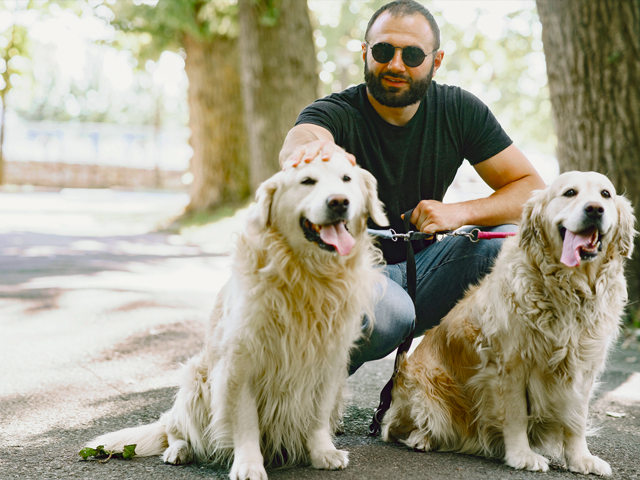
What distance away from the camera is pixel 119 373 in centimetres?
400

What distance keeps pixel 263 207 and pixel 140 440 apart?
1233 mm

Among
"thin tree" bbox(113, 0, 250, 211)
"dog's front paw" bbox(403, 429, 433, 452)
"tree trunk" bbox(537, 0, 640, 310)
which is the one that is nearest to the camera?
"dog's front paw" bbox(403, 429, 433, 452)

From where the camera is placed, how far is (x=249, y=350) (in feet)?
7.72

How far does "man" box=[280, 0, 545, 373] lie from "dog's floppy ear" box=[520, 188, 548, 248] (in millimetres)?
499

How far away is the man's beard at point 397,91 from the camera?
3.30 m

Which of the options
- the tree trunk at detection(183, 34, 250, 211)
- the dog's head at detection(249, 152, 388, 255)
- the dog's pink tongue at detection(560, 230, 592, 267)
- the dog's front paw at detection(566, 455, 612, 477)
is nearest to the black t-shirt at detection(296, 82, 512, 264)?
the dog's head at detection(249, 152, 388, 255)

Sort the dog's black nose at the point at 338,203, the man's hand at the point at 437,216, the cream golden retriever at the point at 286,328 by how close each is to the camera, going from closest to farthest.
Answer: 1. the dog's black nose at the point at 338,203
2. the cream golden retriever at the point at 286,328
3. the man's hand at the point at 437,216

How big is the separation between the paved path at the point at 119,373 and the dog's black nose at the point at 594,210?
114cm

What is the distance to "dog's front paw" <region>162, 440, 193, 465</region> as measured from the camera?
2.56 metres

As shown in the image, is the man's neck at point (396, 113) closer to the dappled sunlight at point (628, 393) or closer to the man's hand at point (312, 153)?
the man's hand at point (312, 153)

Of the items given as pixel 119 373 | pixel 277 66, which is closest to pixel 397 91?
pixel 119 373

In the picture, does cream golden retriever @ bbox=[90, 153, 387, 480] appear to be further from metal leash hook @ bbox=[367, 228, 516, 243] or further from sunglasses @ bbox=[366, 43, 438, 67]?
sunglasses @ bbox=[366, 43, 438, 67]

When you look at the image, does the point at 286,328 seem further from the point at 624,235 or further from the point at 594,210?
the point at 624,235

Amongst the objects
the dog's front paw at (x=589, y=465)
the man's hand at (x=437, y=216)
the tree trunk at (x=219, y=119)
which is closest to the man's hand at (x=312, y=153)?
the man's hand at (x=437, y=216)
